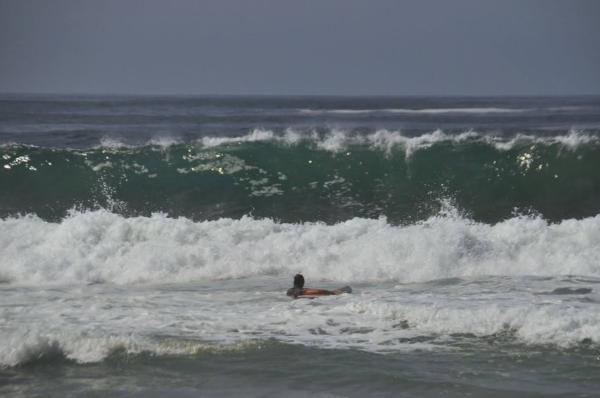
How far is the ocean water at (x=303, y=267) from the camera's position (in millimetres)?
9508

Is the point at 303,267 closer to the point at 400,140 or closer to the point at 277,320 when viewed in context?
the point at 277,320

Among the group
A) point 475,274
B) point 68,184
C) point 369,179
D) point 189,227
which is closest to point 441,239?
point 475,274

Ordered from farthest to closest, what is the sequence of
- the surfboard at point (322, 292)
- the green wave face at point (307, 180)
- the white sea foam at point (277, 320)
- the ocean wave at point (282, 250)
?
the green wave face at point (307, 180) < the ocean wave at point (282, 250) < the surfboard at point (322, 292) < the white sea foam at point (277, 320)

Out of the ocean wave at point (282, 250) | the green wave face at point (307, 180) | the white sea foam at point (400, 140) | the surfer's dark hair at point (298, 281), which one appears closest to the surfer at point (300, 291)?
the surfer's dark hair at point (298, 281)

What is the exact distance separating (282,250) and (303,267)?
62cm

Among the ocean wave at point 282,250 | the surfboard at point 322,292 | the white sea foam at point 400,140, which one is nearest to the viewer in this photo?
the surfboard at point 322,292

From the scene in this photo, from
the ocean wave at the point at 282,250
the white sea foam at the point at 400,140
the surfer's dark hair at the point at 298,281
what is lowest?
the ocean wave at the point at 282,250

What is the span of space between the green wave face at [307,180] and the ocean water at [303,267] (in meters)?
0.05

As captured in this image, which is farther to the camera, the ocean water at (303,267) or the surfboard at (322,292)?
the surfboard at (322,292)

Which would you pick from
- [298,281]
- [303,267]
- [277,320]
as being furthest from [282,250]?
[277,320]

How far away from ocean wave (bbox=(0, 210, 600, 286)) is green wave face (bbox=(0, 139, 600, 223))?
248cm

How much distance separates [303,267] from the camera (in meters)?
15.2

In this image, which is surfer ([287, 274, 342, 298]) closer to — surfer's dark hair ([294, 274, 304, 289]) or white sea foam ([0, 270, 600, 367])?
surfer's dark hair ([294, 274, 304, 289])

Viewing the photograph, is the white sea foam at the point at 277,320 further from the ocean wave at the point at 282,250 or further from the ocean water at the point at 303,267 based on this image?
the ocean wave at the point at 282,250
